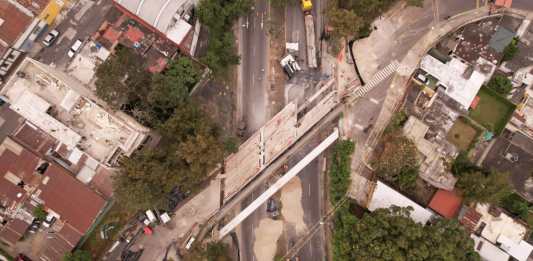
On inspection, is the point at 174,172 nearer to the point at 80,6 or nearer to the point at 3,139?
the point at 3,139

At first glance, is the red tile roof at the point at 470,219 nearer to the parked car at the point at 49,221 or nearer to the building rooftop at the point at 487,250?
the building rooftop at the point at 487,250

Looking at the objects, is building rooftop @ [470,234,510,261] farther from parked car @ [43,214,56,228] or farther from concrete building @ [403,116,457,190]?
parked car @ [43,214,56,228]

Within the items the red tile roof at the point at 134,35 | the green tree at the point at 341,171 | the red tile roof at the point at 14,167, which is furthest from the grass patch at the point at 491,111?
the red tile roof at the point at 14,167

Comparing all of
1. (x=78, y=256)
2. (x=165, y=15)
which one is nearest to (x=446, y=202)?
(x=165, y=15)

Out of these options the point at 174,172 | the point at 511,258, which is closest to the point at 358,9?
the point at 174,172

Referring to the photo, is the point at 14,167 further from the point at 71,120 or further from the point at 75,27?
the point at 75,27

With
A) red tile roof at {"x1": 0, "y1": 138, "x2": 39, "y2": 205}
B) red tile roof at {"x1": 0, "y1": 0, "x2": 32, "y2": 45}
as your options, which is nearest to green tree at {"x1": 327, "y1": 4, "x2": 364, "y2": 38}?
red tile roof at {"x1": 0, "y1": 0, "x2": 32, "y2": 45}
